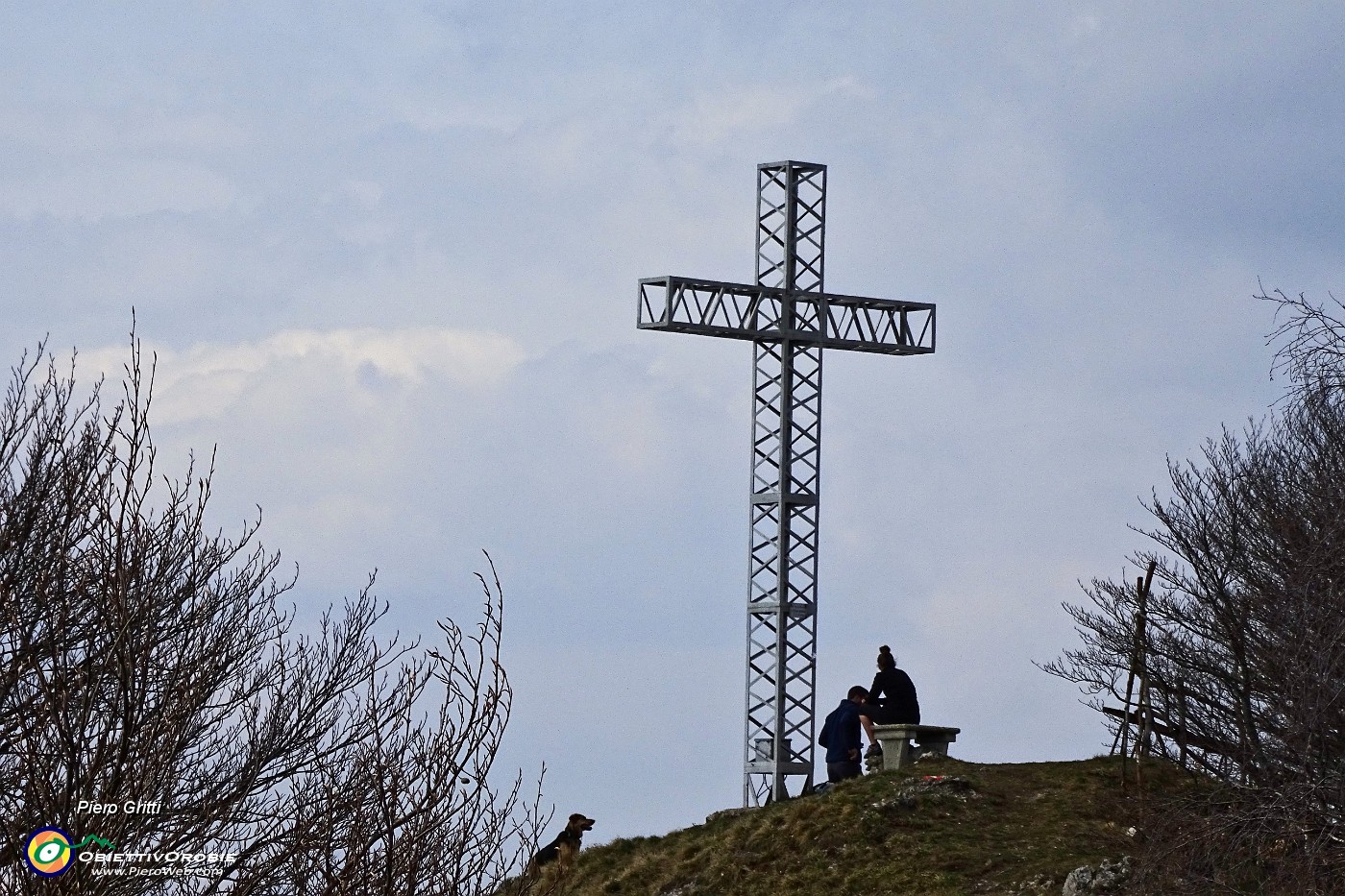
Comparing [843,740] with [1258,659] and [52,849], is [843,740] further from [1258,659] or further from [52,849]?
[52,849]

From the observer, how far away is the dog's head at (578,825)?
2084cm

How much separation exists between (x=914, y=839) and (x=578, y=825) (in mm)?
3940

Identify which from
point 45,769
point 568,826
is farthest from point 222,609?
point 45,769

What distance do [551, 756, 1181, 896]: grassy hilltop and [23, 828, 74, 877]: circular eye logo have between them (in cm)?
1339

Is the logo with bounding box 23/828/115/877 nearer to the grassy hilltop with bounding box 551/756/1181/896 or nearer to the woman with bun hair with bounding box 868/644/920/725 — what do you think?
the grassy hilltop with bounding box 551/756/1181/896

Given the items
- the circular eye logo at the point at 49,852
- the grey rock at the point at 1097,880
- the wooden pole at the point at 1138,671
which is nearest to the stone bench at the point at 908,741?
the wooden pole at the point at 1138,671

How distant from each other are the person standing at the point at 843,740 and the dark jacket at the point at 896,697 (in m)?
0.36

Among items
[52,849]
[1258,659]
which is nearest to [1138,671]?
[1258,659]

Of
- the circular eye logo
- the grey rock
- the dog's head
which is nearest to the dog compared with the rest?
the dog's head

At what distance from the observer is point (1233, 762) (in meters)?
19.2

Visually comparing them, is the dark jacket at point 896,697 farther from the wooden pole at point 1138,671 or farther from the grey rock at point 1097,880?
the grey rock at point 1097,880

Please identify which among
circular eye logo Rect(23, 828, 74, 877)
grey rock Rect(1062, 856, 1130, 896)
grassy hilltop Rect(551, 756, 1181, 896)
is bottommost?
circular eye logo Rect(23, 828, 74, 877)

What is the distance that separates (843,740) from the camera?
915 inches

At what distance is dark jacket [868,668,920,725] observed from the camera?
23219mm
